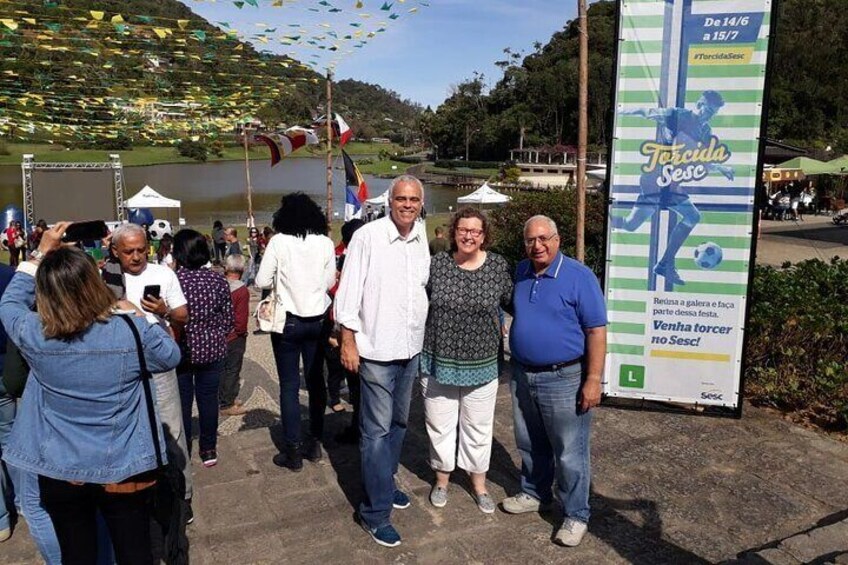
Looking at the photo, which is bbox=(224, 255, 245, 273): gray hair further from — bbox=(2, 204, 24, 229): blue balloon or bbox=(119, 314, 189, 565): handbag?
bbox=(2, 204, 24, 229): blue balloon

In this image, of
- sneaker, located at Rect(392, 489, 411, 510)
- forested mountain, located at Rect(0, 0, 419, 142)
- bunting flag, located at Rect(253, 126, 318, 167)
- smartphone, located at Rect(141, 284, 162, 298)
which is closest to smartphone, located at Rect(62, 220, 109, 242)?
smartphone, located at Rect(141, 284, 162, 298)

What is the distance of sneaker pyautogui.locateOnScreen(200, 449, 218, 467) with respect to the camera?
376 cm

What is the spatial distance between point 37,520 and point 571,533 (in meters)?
2.20

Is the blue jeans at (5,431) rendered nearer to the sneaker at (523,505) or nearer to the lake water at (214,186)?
the sneaker at (523,505)

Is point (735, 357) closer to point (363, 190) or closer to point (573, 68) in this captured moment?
point (363, 190)

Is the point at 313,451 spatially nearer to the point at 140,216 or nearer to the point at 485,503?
the point at 485,503

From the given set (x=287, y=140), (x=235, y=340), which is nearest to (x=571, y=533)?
Result: (x=235, y=340)

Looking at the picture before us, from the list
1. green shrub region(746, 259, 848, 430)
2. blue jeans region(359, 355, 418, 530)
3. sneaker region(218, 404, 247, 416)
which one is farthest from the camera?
sneaker region(218, 404, 247, 416)

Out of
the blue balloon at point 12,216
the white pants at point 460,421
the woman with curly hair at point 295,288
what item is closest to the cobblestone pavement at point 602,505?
the white pants at point 460,421

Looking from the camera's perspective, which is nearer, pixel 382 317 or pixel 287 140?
pixel 382 317

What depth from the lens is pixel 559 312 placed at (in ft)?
9.59

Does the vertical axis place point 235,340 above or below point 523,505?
above

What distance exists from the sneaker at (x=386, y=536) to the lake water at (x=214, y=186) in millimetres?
19502

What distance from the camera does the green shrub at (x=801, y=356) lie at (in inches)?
178
